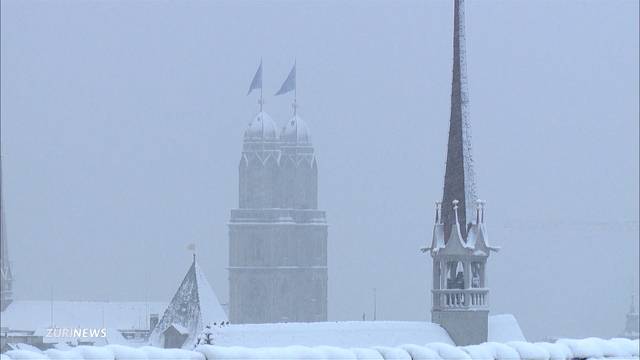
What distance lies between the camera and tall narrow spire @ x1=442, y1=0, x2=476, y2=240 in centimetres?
5431

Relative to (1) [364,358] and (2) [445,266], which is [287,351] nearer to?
(1) [364,358]

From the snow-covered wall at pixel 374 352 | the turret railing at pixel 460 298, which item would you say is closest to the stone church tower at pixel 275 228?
the turret railing at pixel 460 298

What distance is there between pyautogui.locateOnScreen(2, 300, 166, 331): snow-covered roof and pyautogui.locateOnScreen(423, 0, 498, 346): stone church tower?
82.9ft

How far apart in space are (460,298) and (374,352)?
135 ft

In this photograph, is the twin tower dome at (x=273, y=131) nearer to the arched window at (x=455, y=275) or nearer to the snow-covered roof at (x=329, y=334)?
Result: the arched window at (x=455, y=275)

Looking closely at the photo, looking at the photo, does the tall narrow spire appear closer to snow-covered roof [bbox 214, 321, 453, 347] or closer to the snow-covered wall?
snow-covered roof [bbox 214, 321, 453, 347]

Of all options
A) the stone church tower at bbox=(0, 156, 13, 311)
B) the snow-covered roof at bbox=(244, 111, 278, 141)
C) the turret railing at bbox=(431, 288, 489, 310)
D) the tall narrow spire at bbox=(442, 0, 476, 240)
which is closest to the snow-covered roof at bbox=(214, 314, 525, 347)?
the turret railing at bbox=(431, 288, 489, 310)

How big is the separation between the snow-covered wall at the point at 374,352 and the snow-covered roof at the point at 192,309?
47895 mm

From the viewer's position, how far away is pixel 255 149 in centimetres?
8494

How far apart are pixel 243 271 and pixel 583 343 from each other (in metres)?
73.4

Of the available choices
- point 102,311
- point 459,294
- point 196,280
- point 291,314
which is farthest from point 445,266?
point 102,311

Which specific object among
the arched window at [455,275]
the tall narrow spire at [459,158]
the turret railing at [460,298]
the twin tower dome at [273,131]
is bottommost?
the turret railing at [460,298]

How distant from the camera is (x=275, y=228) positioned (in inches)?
3410

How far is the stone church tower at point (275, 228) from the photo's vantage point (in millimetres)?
83625
